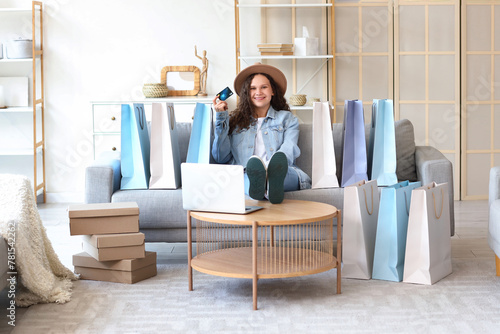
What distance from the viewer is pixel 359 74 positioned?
17.8 feet

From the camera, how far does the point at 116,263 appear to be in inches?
127

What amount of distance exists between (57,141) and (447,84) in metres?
3.16

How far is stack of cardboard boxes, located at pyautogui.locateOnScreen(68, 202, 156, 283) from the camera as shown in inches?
124

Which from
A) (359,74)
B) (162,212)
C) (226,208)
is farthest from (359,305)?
(359,74)

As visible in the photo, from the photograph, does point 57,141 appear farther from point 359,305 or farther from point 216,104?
point 359,305

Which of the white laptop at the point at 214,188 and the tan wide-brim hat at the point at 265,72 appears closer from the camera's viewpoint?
the white laptop at the point at 214,188

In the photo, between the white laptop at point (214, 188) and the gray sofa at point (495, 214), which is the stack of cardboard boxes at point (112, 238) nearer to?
the white laptop at point (214, 188)

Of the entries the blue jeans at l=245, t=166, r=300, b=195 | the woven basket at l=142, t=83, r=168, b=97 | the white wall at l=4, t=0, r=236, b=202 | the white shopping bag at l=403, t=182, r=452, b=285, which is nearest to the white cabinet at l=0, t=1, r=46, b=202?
the white wall at l=4, t=0, r=236, b=202

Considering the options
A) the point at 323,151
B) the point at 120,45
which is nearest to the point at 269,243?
the point at 323,151

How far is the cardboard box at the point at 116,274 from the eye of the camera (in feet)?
10.5

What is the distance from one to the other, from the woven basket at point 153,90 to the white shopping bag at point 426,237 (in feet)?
8.59

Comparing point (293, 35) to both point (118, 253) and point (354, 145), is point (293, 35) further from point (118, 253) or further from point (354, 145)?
point (118, 253)

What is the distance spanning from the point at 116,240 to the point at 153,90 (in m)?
2.26

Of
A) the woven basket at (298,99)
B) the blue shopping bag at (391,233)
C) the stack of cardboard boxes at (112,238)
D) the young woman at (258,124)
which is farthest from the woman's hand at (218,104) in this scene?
the woven basket at (298,99)
